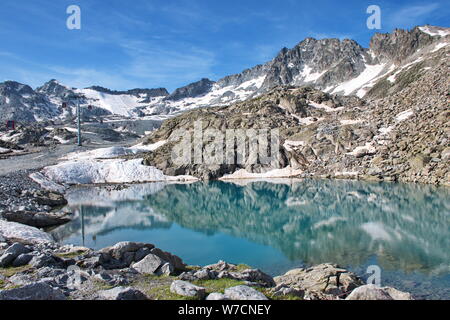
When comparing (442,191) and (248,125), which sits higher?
(248,125)

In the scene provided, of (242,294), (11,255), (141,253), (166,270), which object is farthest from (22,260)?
(242,294)

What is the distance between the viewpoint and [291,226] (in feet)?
110

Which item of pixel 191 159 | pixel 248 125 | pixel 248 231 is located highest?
pixel 248 125

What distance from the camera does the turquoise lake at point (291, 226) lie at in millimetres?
21717

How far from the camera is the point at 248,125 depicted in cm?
9050

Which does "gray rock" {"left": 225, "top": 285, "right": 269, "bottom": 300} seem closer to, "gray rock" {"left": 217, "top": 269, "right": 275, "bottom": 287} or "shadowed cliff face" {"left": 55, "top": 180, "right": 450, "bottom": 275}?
"gray rock" {"left": 217, "top": 269, "right": 275, "bottom": 287}

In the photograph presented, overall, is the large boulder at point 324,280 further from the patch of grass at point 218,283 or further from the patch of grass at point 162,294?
the patch of grass at point 162,294

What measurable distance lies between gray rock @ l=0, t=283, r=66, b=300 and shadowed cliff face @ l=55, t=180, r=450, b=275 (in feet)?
54.4

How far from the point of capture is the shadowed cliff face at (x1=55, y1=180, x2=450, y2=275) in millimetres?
23538

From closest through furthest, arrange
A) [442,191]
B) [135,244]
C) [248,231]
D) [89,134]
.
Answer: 1. [135,244]
2. [248,231]
3. [442,191]
4. [89,134]

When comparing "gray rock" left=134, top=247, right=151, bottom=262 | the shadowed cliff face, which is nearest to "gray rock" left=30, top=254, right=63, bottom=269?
"gray rock" left=134, top=247, right=151, bottom=262

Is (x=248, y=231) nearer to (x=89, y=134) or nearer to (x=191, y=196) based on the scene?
(x=191, y=196)
